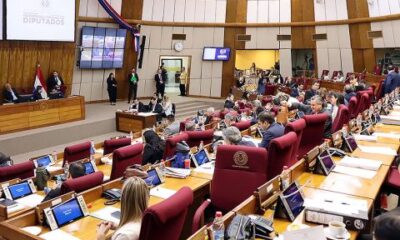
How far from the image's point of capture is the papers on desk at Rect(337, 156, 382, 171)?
406 cm

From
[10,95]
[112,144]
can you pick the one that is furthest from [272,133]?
[10,95]

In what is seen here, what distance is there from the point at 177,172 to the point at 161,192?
1.84ft

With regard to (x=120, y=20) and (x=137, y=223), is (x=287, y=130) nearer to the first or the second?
(x=137, y=223)

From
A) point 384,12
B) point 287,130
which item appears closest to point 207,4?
point 384,12

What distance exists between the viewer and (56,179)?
4551 mm

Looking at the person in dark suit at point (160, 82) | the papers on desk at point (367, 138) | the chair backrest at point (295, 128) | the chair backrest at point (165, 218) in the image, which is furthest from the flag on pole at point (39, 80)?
the chair backrest at point (165, 218)

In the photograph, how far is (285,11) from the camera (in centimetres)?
1709

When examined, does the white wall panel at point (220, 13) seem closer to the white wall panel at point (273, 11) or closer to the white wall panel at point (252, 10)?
the white wall panel at point (252, 10)

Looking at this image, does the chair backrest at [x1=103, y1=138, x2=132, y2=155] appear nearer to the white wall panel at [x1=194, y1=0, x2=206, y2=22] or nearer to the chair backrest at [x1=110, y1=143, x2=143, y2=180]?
the chair backrest at [x1=110, y1=143, x2=143, y2=180]

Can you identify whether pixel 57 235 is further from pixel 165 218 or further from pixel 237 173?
pixel 237 173

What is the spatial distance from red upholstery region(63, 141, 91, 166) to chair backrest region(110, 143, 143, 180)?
1184 millimetres

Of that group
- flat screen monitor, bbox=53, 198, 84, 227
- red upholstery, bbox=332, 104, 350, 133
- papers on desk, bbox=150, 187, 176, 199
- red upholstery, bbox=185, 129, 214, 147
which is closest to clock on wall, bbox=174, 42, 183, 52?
red upholstery, bbox=332, 104, 350, 133

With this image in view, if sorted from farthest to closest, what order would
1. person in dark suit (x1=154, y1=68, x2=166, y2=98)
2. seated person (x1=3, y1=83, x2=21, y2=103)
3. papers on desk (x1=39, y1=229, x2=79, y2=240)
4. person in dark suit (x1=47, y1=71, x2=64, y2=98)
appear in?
person in dark suit (x1=154, y1=68, x2=166, y2=98)
person in dark suit (x1=47, y1=71, x2=64, y2=98)
seated person (x1=3, y1=83, x2=21, y2=103)
papers on desk (x1=39, y1=229, x2=79, y2=240)

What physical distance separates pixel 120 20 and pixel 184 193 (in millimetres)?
13977
